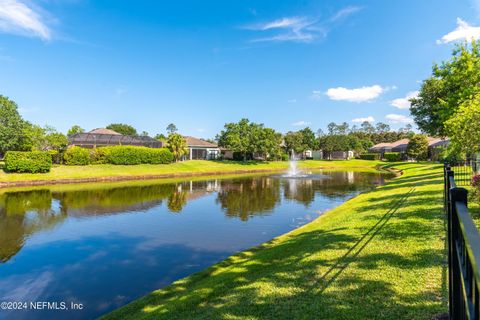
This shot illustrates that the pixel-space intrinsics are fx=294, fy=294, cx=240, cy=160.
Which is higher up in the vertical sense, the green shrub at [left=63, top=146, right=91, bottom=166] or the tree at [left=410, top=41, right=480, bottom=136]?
the tree at [left=410, top=41, right=480, bottom=136]

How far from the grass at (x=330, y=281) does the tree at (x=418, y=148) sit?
175 ft

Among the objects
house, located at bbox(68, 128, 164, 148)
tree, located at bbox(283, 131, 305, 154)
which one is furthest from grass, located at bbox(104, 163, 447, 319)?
tree, located at bbox(283, 131, 305, 154)

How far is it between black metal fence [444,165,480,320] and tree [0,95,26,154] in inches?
1869

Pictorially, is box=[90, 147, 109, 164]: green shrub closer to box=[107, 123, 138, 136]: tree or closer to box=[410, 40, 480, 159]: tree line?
box=[410, 40, 480, 159]: tree line

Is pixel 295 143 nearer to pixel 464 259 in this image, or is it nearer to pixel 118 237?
pixel 118 237

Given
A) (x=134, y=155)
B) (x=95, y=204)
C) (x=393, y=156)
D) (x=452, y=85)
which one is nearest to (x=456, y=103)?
(x=452, y=85)

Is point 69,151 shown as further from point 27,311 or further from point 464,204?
point 464,204

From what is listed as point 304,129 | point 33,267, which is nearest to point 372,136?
point 304,129

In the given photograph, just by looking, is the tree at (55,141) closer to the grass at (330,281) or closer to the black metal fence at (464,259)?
the grass at (330,281)

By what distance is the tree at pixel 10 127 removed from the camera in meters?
37.8

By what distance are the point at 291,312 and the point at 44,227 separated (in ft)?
47.5

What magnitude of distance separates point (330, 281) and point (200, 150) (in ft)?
201

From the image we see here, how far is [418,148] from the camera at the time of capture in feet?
182

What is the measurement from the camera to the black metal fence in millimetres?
1329
